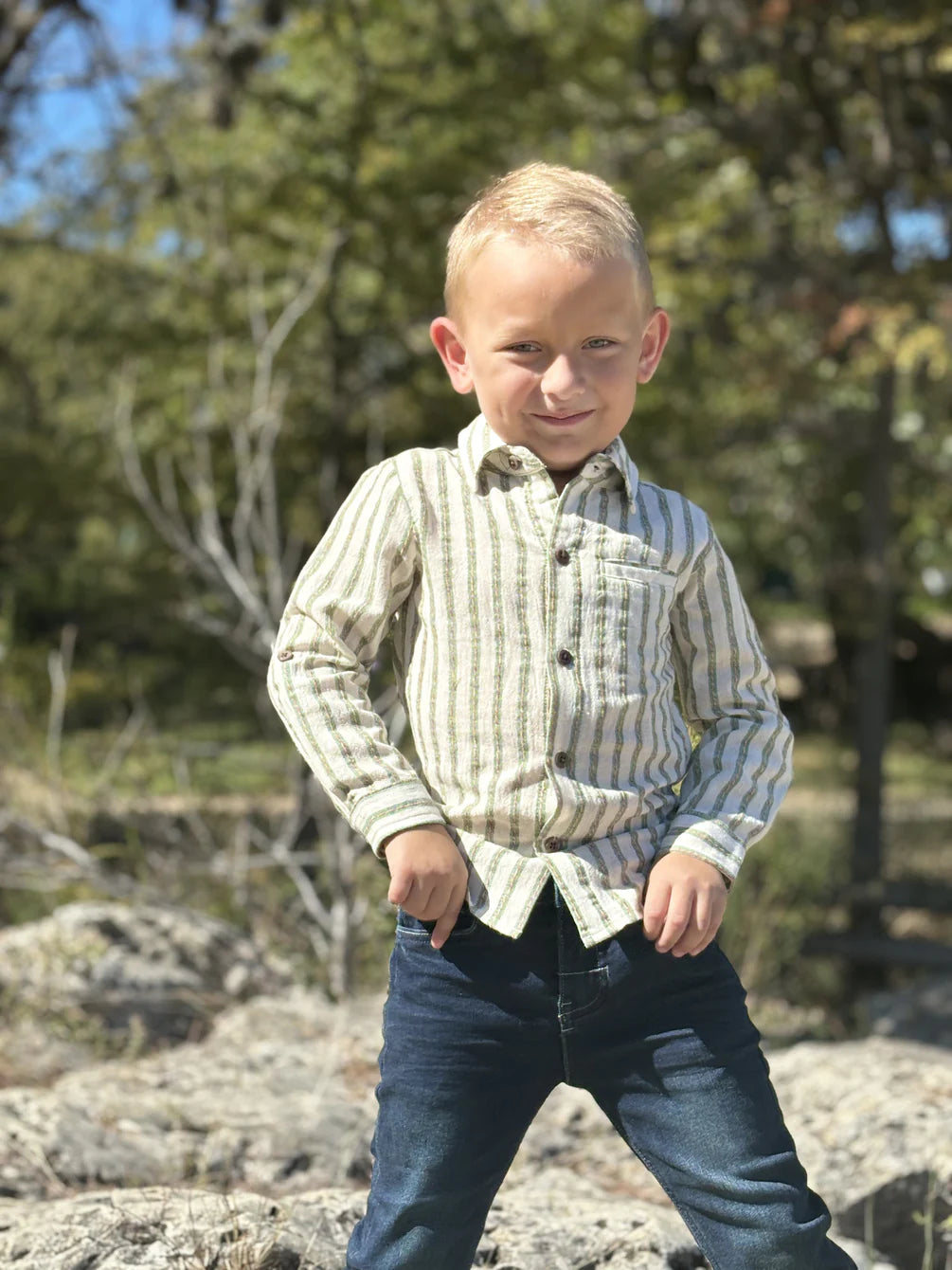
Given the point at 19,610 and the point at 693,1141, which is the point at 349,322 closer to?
the point at 19,610

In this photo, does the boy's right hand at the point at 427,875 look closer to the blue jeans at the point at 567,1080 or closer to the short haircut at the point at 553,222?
the blue jeans at the point at 567,1080

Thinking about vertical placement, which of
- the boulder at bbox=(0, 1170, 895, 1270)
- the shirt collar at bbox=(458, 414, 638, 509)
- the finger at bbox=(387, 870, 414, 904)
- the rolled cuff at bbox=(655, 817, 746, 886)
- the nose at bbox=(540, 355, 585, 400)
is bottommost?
the boulder at bbox=(0, 1170, 895, 1270)

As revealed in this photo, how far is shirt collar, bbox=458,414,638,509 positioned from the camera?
1851 millimetres

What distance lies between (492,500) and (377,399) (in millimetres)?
7462

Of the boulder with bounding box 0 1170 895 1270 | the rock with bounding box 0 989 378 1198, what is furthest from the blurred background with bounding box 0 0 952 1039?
the boulder with bounding box 0 1170 895 1270

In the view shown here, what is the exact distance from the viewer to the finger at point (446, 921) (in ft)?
5.65

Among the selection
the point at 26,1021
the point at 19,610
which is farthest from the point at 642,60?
the point at 19,610

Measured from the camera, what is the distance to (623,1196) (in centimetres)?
295

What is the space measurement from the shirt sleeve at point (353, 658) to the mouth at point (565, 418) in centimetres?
20

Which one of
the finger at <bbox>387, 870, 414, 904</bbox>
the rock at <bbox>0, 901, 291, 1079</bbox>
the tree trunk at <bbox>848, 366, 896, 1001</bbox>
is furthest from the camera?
the tree trunk at <bbox>848, 366, 896, 1001</bbox>

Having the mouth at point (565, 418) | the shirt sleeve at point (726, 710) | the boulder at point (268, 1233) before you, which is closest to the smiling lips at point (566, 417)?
the mouth at point (565, 418)

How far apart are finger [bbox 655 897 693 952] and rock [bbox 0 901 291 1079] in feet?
8.30

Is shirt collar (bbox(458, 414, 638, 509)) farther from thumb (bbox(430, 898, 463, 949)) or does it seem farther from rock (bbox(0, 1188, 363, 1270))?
rock (bbox(0, 1188, 363, 1270))

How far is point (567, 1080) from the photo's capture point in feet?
5.86
